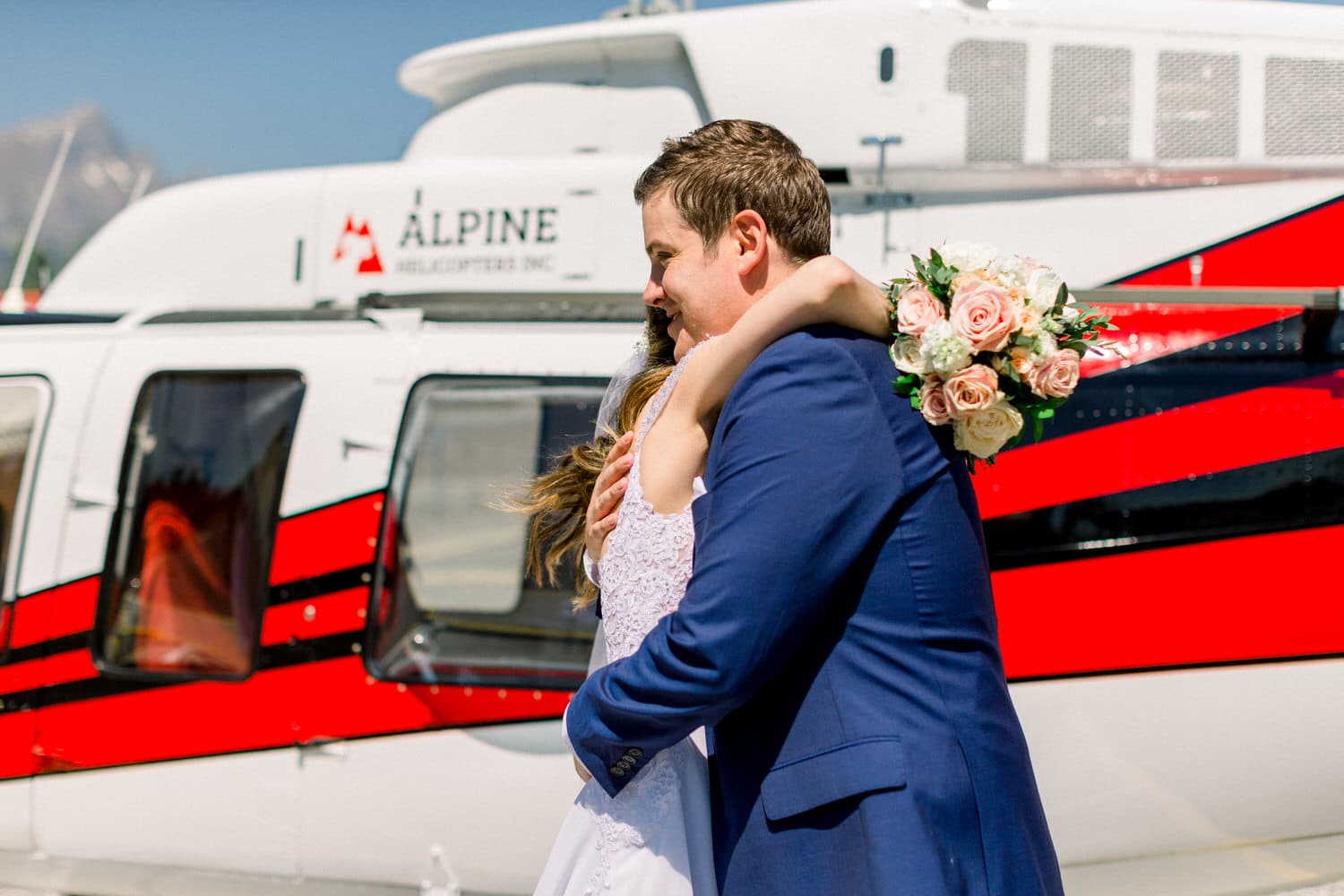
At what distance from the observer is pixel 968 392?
1586 millimetres

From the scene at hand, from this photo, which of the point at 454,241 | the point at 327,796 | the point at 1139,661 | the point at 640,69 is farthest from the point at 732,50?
the point at 327,796

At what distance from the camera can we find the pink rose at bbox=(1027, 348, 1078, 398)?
1.67 metres

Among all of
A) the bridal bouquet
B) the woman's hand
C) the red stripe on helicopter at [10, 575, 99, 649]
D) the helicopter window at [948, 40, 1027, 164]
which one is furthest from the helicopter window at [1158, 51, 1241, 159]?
the red stripe on helicopter at [10, 575, 99, 649]

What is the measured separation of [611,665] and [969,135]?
2.78 metres

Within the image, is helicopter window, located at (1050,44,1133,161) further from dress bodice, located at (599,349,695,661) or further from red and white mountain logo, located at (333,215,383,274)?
dress bodice, located at (599,349,695,661)

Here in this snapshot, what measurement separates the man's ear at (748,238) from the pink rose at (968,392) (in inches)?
12.5

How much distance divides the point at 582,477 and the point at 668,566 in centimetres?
47

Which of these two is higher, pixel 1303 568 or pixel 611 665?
pixel 1303 568

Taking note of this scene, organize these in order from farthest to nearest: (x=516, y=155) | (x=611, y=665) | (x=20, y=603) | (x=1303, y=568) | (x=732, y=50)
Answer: (x=516, y=155)
(x=732, y=50)
(x=20, y=603)
(x=1303, y=568)
(x=611, y=665)

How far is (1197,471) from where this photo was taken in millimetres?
3199

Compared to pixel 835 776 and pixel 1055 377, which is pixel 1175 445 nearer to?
pixel 1055 377

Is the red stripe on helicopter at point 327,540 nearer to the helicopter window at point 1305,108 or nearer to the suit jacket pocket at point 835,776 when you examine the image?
the suit jacket pocket at point 835,776

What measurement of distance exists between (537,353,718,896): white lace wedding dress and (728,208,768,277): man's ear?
161 millimetres

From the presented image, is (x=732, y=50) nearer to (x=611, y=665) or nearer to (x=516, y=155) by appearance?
(x=516, y=155)
